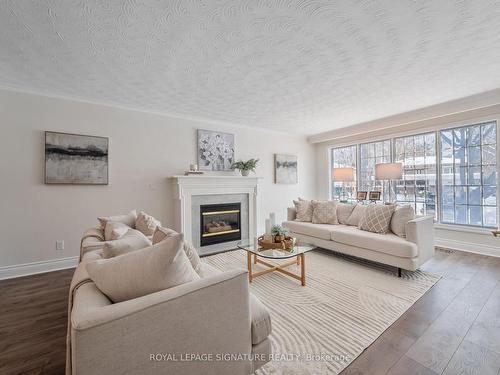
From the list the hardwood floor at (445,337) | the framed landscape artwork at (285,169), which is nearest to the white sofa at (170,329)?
the hardwood floor at (445,337)

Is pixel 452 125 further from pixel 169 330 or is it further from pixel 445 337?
pixel 169 330

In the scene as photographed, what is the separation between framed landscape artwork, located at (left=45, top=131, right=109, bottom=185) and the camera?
307 cm

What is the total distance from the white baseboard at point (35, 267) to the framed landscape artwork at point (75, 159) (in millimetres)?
1090

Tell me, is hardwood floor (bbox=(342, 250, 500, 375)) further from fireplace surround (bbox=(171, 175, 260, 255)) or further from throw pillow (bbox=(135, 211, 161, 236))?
fireplace surround (bbox=(171, 175, 260, 255))

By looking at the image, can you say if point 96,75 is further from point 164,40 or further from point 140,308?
point 140,308

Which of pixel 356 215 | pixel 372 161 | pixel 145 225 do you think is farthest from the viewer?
pixel 372 161

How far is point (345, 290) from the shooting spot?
2.44 meters

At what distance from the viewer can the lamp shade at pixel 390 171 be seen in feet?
12.2

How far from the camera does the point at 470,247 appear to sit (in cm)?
366

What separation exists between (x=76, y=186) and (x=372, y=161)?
558 centimetres

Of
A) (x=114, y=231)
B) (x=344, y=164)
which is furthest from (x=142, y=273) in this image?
(x=344, y=164)

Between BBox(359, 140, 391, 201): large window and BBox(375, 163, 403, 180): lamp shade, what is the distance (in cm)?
116

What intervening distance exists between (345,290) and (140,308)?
7.25 feet

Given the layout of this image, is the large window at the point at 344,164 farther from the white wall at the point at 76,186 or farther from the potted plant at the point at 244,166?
the white wall at the point at 76,186
